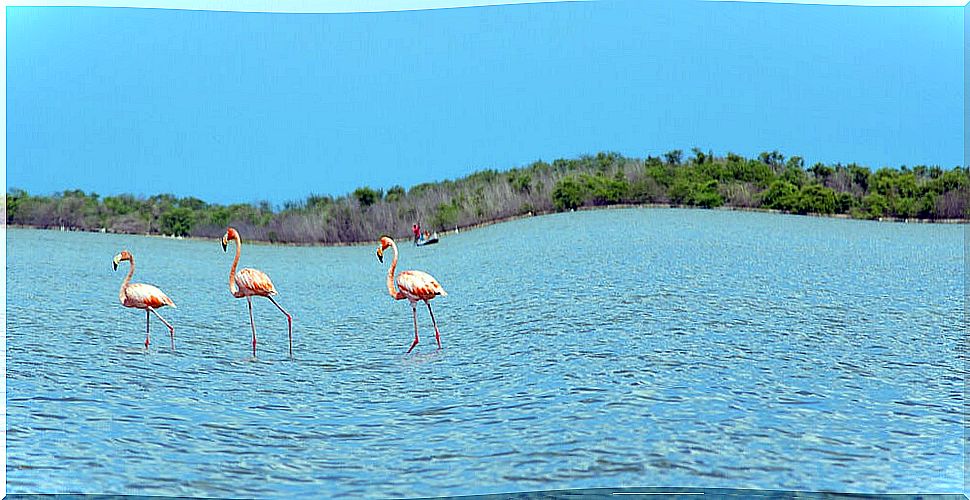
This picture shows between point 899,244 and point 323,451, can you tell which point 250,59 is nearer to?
point 323,451

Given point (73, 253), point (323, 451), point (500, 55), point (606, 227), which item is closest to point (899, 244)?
point (606, 227)

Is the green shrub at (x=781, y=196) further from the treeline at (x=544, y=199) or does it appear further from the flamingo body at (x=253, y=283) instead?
the flamingo body at (x=253, y=283)

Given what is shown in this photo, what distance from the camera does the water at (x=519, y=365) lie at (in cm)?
453

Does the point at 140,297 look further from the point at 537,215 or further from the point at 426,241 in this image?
the point at 537,215

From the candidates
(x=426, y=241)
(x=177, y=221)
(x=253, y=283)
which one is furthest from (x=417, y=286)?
(x=177, y=221)

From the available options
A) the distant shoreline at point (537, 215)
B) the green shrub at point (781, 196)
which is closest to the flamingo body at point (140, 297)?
the distant shoreline at point (537, 215)

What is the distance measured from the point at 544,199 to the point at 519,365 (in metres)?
2.45

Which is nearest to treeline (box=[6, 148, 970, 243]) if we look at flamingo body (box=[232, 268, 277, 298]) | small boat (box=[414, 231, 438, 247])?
small boat (box=[414, 231, 438, 247])

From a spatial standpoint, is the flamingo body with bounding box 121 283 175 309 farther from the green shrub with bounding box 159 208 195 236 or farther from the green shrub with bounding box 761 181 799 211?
the green shrub with bounding box 761 181 799 211

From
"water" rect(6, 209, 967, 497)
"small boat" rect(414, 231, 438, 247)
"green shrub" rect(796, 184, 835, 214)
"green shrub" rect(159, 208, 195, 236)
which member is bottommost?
"water" rect(6, 209, 967, 497)

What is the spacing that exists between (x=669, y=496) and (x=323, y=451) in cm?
151

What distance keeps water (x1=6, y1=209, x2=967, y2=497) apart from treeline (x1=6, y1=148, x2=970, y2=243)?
15 cm

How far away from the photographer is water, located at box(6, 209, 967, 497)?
4.53 meters

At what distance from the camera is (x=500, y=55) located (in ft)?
25.1
